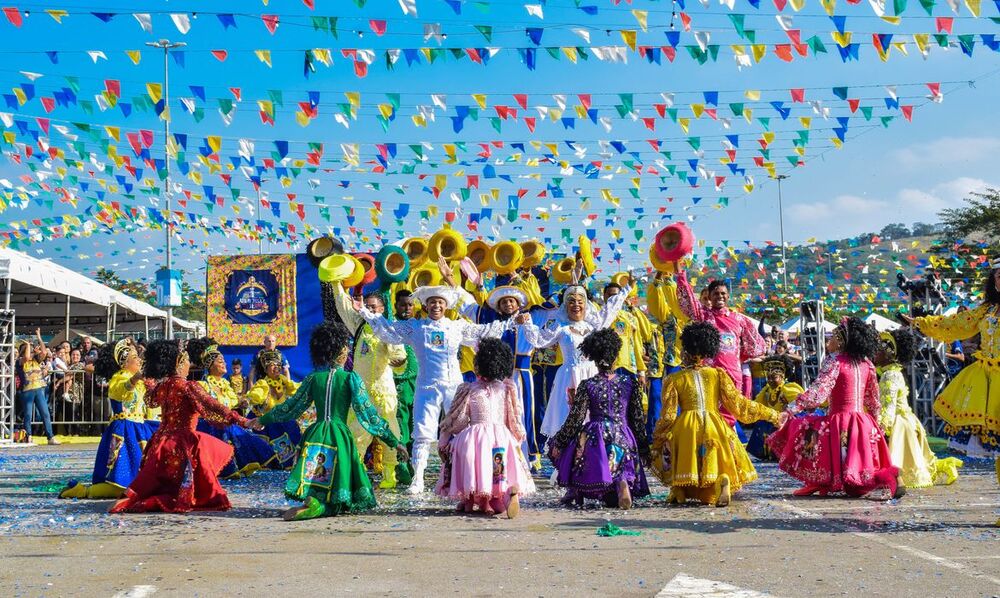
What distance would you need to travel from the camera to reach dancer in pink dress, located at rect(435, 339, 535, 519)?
24.4 feet

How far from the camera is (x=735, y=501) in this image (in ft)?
26.4

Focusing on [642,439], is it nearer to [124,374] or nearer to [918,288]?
[124,374]

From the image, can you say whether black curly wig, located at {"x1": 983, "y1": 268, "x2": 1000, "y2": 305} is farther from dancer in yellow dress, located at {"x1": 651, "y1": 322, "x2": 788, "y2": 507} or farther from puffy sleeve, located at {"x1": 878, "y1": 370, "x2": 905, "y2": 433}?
puffy sleeve, located at {"x1": 878, "y1": 370, "x2": 905, "y2": 433}

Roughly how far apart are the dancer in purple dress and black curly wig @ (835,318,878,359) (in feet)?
5.63

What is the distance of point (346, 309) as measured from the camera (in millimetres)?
9516

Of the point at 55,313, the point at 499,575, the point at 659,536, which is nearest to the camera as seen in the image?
the point at 499,575

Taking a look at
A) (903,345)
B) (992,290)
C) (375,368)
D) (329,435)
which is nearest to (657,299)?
(903,345)

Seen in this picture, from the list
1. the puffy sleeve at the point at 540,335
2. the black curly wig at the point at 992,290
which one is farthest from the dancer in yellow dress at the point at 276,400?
the black curly wig at the point at 992,290

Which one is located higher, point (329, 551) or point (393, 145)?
point (393, 145)

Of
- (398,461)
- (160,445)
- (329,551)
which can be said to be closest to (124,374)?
(160,445)

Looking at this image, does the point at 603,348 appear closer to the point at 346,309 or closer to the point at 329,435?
the point at 329,435

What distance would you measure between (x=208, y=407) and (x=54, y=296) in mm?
16962

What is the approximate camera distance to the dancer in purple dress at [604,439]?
7.75 meters

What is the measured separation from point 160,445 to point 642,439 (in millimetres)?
3610
